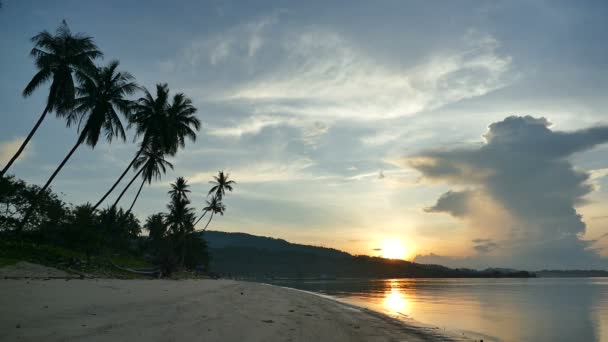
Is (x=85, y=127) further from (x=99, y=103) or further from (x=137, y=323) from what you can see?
(x=137, y=323)

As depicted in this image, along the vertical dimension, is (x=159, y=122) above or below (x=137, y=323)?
above

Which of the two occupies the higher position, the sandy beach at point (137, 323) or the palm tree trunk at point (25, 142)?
the palm tree trunk at point (25, 142)

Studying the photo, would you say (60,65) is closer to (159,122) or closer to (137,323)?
(159,122)

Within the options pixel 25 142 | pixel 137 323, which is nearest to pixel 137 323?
pixel 137 323

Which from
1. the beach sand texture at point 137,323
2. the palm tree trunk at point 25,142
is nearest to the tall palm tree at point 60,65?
the palm tree trunk at point 25,142

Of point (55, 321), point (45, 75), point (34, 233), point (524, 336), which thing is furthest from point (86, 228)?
point (524, 336)

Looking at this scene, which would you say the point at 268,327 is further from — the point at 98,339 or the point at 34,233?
the point at 34,233

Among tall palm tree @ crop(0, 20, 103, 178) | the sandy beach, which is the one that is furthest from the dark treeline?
the sandy beach

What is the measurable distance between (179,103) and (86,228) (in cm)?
1662

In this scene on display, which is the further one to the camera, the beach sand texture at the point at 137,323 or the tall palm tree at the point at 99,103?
the tall palm tree at the point at 99,103

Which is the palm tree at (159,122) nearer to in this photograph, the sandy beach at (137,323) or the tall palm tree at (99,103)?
the tall palm tree at (99,103)

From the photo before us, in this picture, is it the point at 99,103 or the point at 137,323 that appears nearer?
the point at 137,323

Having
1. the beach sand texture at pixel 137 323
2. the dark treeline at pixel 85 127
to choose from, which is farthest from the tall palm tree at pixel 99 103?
the beach sand texture at pixel 137 323

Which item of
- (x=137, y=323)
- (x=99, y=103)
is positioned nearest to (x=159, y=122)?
(x=99, y=103)
